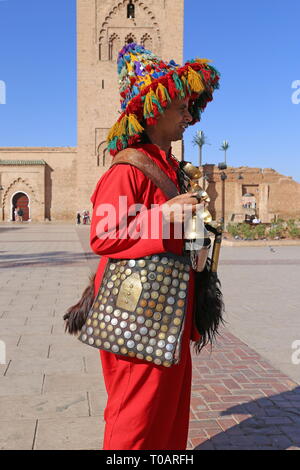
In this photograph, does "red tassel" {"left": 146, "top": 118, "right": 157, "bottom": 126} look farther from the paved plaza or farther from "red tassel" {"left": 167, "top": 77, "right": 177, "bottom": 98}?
the paved plaza

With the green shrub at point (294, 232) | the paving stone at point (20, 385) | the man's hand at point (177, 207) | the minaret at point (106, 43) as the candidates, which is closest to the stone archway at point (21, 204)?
the minaret at point (106, 43)

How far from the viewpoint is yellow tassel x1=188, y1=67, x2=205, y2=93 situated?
1735 mm

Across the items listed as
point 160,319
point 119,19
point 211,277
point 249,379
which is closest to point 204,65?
point 211,277

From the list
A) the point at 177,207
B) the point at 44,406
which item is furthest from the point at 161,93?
the point at 44,406

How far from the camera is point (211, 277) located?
1902 mm

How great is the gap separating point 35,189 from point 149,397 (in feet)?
120

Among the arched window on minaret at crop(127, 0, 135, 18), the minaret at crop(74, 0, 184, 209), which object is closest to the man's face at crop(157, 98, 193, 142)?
the minaret at crop(74, 0, 184, 209)

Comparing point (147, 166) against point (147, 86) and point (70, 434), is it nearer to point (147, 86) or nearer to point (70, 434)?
point (147, 86)

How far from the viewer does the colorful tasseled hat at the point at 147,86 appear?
1.72 meters

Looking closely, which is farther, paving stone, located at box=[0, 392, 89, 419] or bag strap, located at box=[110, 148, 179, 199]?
paving stone, located at box=[0, 392, 89, 419]

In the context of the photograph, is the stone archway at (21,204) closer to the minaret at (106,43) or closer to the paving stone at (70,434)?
the minaret at (106,43)

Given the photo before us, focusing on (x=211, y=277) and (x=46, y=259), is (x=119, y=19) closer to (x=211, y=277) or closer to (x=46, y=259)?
(x=46, y=259)

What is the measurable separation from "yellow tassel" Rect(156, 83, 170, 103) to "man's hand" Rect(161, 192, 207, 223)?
0.40 metres

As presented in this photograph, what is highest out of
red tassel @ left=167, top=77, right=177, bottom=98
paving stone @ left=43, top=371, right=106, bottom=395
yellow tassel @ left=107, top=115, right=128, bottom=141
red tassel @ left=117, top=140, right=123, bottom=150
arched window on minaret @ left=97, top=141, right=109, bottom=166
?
arched window on minaret @ left=97, top=141, right=109, bottom=166
